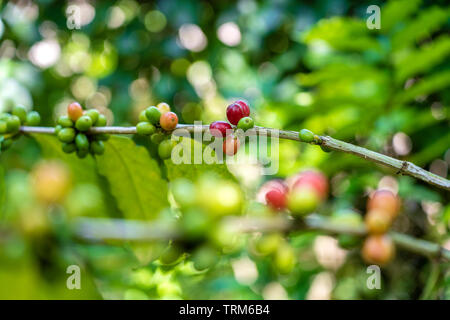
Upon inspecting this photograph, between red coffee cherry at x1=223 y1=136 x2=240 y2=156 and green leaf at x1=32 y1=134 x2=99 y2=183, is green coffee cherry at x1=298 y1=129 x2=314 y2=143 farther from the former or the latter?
green leaf at x1=32 y1=134 x2=99 y2=183

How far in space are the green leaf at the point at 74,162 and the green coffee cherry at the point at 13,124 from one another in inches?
1.9

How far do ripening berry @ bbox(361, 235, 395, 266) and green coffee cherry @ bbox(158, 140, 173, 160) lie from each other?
0.23 m

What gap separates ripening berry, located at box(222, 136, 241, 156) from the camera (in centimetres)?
48

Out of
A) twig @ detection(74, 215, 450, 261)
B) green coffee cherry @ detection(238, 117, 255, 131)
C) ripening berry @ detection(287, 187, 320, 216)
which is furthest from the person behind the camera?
green coffee cherry @ detection(238, 117, 255, 131)

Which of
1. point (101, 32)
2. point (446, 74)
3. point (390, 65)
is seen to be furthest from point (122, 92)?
point (446, 74)

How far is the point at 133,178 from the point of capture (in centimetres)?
60

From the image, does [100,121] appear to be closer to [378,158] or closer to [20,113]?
[20,113]

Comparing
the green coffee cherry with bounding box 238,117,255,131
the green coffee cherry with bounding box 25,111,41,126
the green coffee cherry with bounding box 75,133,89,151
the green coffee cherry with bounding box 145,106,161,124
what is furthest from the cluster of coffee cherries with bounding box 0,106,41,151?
the green coffee cherry with bounding box 238,117,255,131

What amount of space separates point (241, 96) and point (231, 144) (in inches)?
53.9

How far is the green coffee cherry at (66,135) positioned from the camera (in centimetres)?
54

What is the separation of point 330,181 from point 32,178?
1.13 meters

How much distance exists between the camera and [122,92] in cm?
194

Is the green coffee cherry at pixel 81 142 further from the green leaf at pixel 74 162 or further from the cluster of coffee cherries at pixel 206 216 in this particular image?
the cluster of coffee cherries at pixel 206 216

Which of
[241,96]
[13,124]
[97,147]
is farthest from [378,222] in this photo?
[241,96]
